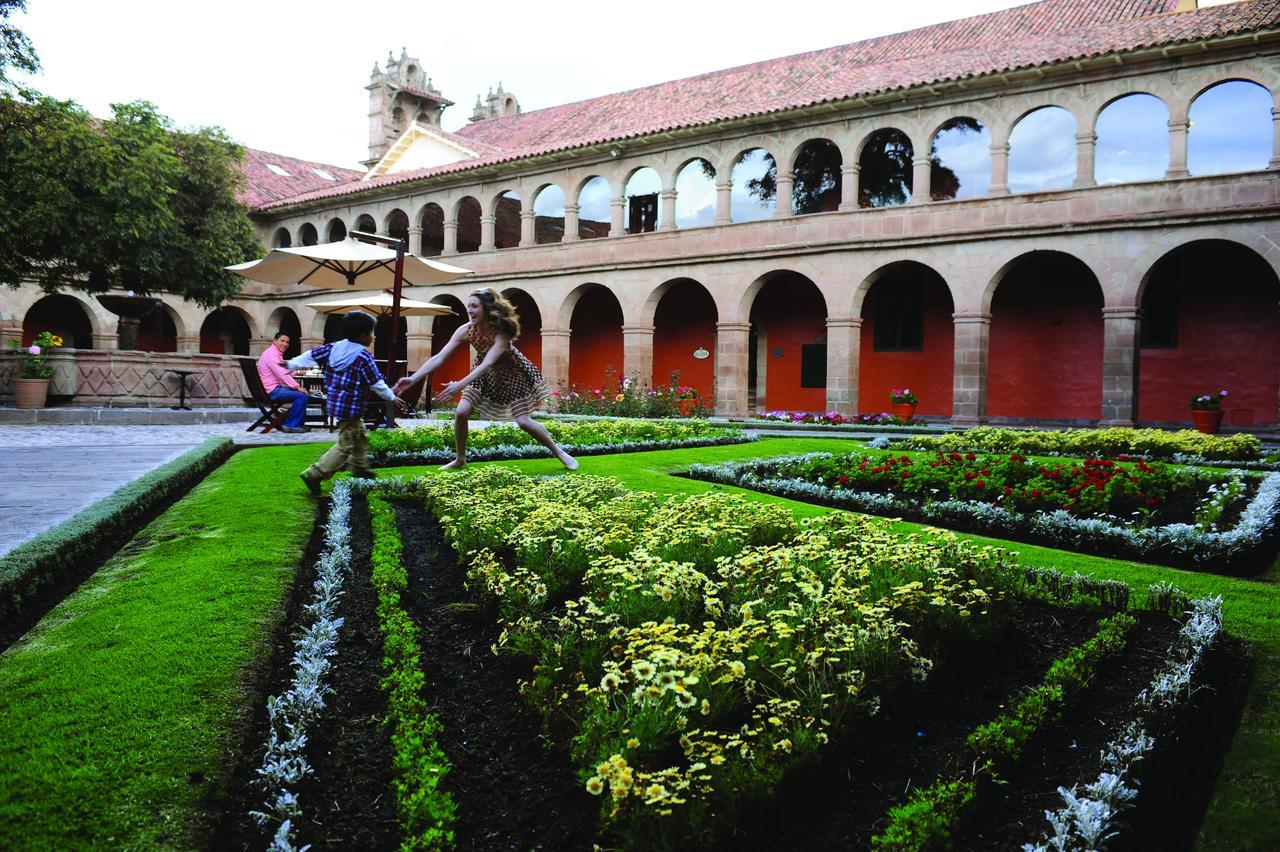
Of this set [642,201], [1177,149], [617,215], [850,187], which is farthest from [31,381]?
[1177,149]

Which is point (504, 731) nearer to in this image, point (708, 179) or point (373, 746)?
point (373, 746)

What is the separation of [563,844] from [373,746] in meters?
0.80

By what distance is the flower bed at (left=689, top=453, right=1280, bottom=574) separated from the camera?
208 inches

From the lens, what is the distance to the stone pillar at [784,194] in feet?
66.5

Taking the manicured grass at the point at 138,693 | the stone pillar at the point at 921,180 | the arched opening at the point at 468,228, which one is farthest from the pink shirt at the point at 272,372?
the arched opening at the point at 468,228

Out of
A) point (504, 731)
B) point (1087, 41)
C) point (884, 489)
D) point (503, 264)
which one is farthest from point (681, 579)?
point (503, 264)

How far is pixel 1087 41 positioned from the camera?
17000mm

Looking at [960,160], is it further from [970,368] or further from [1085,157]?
[970,368]

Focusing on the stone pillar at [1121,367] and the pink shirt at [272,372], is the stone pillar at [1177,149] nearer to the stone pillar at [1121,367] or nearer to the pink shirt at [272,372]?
the stone pillar at [1121,367]

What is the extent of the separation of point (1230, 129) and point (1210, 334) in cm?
412

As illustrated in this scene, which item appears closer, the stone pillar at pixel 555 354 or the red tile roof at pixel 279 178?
the stone pillar at pixel 555 354

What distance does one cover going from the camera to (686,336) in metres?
Answer: 24.9

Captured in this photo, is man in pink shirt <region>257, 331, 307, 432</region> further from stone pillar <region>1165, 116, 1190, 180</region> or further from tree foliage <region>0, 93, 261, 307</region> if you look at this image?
stone pillar <region>1165, 116, 1190, 180</region>

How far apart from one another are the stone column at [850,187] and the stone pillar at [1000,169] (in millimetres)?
2981
